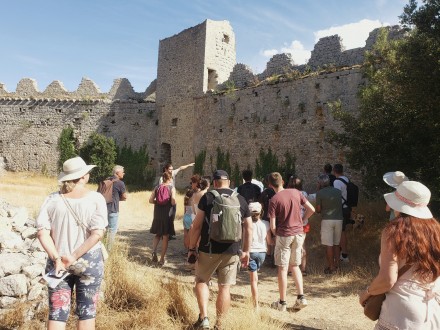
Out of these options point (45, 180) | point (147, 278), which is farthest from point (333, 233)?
point (45, 180)

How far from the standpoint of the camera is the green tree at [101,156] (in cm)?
2436

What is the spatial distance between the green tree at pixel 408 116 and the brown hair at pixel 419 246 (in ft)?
→ 16.4

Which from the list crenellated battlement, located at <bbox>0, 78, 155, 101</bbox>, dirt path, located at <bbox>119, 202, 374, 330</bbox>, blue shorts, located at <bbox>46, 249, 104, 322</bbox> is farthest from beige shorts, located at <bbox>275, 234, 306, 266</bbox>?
crenellated battlement, located at <bbox>0, 78, 155, 101</bbox>

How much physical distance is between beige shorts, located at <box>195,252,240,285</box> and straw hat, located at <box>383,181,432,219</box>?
224 cm

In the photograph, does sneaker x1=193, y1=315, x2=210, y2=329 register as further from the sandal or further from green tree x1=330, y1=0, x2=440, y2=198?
green tree x1=330, y1=0, x2=440, y2=198

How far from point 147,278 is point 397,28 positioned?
39.9 feet

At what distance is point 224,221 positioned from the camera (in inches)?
179

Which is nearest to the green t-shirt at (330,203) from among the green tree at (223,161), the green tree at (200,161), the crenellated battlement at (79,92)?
the green tree at (223,161)

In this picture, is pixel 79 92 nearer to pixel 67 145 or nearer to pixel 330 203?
pixel 67 145

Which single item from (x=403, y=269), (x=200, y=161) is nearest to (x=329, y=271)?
(x=403, y=269)

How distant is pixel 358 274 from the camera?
751 cm

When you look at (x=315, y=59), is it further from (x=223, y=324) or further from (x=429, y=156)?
(x=223, y=324)

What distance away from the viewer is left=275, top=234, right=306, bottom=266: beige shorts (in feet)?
19.3

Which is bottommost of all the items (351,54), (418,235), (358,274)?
(358,274)
